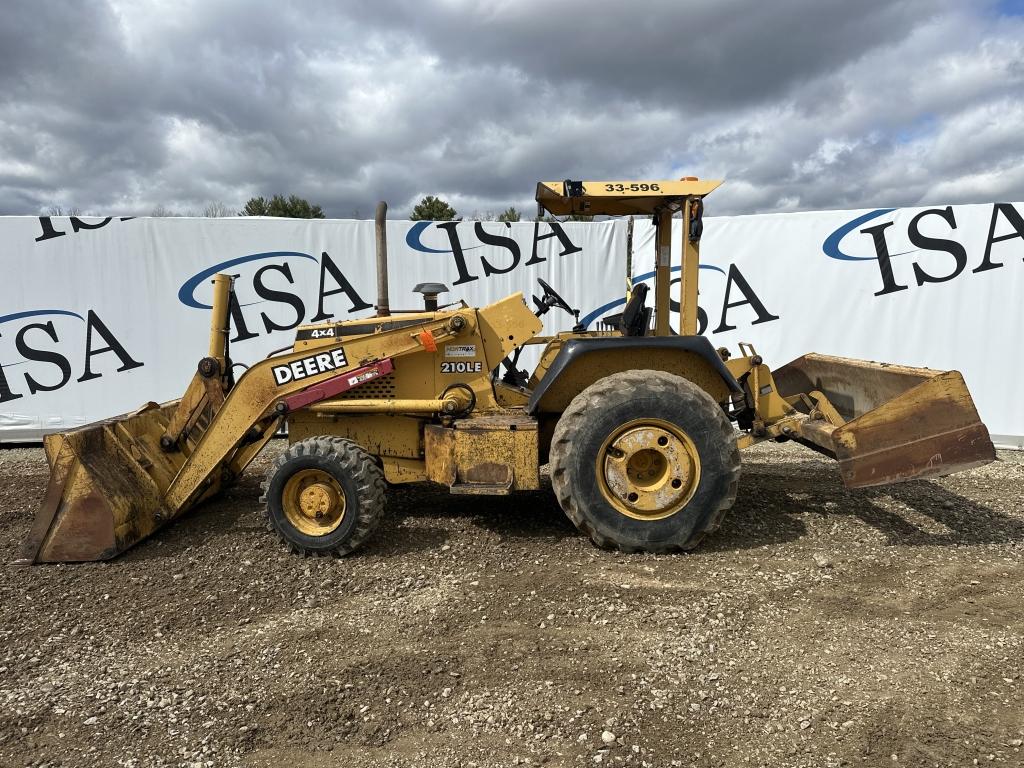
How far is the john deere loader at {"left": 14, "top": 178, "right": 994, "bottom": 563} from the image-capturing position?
13.2ft

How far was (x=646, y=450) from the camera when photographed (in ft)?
13.6

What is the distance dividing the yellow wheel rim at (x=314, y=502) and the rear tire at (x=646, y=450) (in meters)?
1.47

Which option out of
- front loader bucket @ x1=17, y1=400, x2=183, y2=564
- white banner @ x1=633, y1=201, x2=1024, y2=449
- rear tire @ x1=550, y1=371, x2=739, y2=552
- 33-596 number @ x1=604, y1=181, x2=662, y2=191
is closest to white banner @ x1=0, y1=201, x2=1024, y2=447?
white banner @ x1=633, y1=201, x2=1024, y2=449

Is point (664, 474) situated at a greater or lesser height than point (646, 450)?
lesser

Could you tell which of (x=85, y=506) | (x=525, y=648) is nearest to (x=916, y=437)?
(x=525, y=648)

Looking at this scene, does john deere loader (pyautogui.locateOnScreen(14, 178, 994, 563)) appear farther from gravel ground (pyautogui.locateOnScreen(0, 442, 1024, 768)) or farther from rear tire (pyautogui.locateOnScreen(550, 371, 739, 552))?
gravel ground (pyautogui.locateOnScreen(0, 442, 1024, 768))

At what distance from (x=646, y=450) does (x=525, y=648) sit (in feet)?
5.07

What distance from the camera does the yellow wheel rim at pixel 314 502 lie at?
4.25 m

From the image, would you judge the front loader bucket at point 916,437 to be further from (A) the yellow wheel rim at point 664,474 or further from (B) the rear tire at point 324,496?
(B) the rear tire at point 324,496

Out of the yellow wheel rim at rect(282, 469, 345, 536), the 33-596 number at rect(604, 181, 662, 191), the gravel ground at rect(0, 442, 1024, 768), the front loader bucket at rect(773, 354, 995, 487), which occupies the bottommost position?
the gravel ground at rect(0, 442, 1024, 768)

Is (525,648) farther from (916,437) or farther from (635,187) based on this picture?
(635,187)

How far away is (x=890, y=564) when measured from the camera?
402 cm

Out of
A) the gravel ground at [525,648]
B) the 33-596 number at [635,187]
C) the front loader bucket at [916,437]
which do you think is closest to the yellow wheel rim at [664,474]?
the gravel ground at [525,648]

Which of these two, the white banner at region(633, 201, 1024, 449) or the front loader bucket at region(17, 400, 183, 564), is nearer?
the front loader bucket at region(17, 400, 183, 564)
